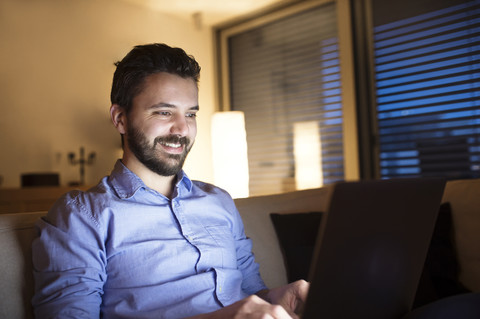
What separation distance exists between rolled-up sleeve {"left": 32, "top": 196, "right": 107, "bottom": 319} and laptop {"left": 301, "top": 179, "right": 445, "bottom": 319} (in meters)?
0.56

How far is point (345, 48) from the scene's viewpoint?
11.3 ft

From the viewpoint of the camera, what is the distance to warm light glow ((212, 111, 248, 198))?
2629 mm

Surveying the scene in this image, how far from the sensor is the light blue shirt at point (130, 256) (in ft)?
3.06

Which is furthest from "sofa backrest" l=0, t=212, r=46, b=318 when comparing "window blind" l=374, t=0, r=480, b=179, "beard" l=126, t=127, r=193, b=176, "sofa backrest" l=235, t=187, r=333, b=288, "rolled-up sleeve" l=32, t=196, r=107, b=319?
"window blind" l=374, t=0, r=480, b=179

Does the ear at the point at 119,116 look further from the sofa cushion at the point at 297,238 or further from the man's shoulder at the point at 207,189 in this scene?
the sofa cushion at the point at 297,238

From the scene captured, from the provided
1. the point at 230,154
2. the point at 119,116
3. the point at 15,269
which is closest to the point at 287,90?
the point at 230,154

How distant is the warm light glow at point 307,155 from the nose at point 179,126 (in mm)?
2579

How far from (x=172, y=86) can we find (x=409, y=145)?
2.44m

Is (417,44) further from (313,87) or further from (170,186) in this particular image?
(170,186)

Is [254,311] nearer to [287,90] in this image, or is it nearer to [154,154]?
[154,154]

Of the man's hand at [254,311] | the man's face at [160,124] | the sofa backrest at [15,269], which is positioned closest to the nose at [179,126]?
the man's face at [160,124]

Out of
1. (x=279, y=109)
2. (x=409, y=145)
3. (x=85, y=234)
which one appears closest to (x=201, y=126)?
(x=279, y=109)

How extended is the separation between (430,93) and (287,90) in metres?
1.29

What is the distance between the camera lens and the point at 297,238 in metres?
1.48
